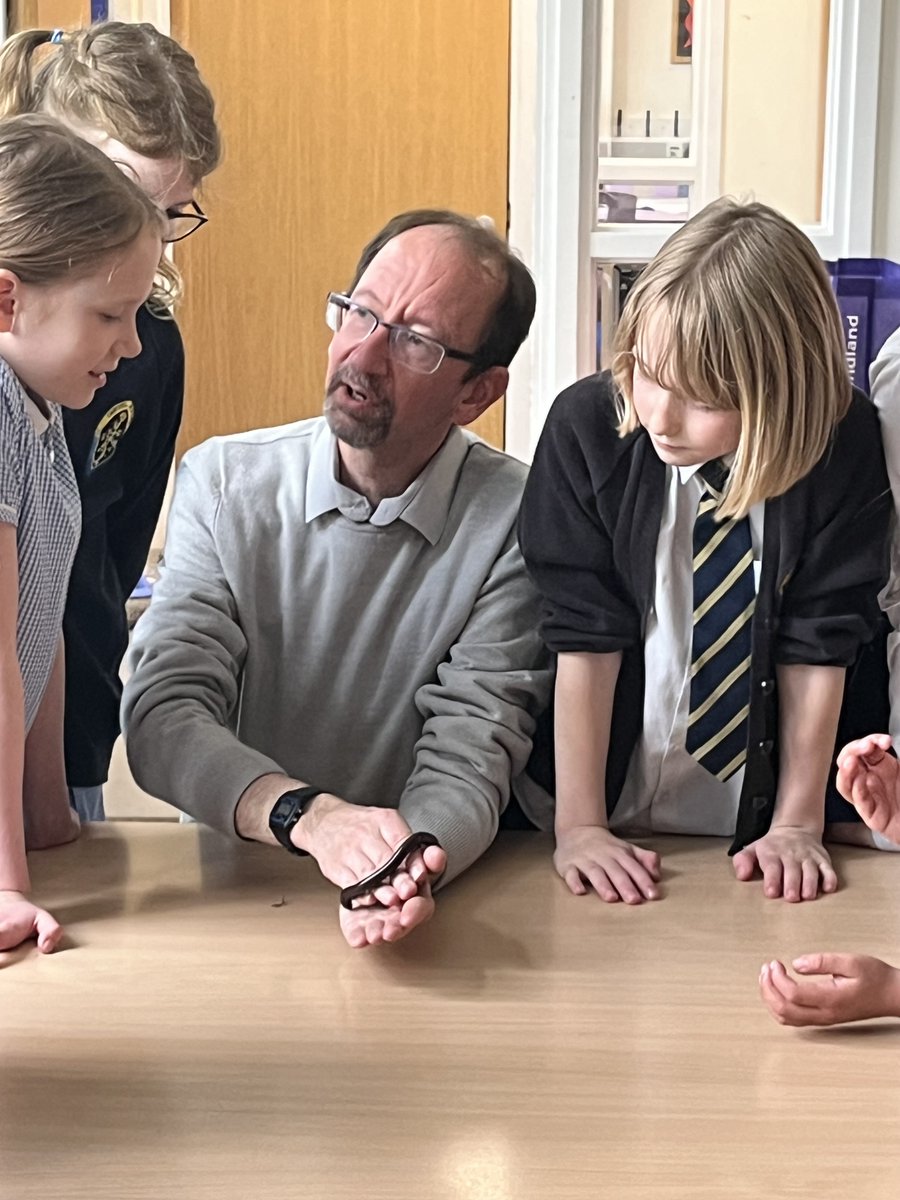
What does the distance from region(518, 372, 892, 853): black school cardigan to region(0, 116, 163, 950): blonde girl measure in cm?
42

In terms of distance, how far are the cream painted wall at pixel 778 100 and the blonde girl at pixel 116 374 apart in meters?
1.04

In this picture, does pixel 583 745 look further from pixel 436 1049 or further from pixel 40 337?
pixel 40 337

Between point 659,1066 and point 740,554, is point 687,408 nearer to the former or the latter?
point 740,554

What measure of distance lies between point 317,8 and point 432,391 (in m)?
2.36

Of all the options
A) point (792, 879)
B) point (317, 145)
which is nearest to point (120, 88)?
point (792, 879)

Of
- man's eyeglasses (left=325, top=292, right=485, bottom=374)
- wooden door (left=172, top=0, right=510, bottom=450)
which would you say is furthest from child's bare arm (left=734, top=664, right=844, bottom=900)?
wooden door (left=172, top=0, right=510, bottom=450)

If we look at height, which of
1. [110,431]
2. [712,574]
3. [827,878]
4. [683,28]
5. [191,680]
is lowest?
[827,878]

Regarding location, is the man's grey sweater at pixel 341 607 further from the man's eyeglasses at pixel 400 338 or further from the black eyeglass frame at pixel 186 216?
the black eyeglass frame at pixel 186 216

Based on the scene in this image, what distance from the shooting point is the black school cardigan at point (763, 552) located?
135 cm

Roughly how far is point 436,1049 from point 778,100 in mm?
1782

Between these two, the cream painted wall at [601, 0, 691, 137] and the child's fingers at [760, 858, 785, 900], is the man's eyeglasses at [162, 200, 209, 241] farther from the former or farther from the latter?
the cream painted wall at [601, 0, 691, 137]

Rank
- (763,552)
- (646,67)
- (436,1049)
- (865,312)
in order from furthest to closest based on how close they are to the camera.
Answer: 1. (646,67)
2. (865,312)
3. (763,552)
4. (436,1049)

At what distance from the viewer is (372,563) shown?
1.50 m

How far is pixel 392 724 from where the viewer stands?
59.4 inches
